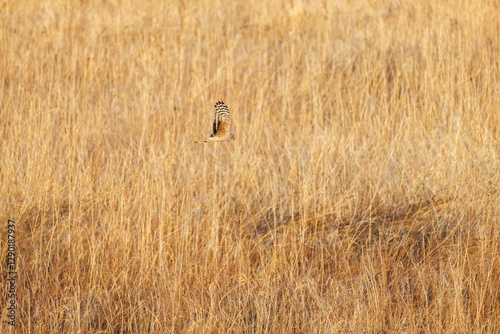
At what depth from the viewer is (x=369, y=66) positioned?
15.7 feet

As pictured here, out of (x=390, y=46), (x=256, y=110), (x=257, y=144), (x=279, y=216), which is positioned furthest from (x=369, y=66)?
(x=279, y=216)

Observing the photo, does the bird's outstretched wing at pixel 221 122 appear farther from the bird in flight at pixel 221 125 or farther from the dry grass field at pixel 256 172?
the dry grass field at pixel 256 172

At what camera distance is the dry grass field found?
8.29 ft

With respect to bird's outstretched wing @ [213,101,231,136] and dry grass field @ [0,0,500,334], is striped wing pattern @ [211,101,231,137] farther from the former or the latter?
dry grass field @ [0,0,500,334]

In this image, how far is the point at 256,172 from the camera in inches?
142

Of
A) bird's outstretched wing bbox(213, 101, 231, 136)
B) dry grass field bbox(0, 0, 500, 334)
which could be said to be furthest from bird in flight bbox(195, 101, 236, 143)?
dry grass field bbox(0, 0, 500, 334)

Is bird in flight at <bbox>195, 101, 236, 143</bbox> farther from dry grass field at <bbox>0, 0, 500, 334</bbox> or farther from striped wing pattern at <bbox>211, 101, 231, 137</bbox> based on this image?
dry grass field at <bbox>0, 0, 500, 334</bbox>

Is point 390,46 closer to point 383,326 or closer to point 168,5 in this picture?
point 168,5

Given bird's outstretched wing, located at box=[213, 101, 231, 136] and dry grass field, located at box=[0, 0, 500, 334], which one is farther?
dry grass field, located at box=[0, 0, 500, 334]

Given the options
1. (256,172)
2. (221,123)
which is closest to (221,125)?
(221,123)

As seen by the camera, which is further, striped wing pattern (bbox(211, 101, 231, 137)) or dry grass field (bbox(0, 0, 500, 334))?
dry grass field (bbox(0, 0, 500, 334))

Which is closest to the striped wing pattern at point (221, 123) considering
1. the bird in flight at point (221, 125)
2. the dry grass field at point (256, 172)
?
the bird in flight at point (221, 125)

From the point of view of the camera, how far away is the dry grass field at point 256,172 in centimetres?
253

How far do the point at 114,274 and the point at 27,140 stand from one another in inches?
61.8
